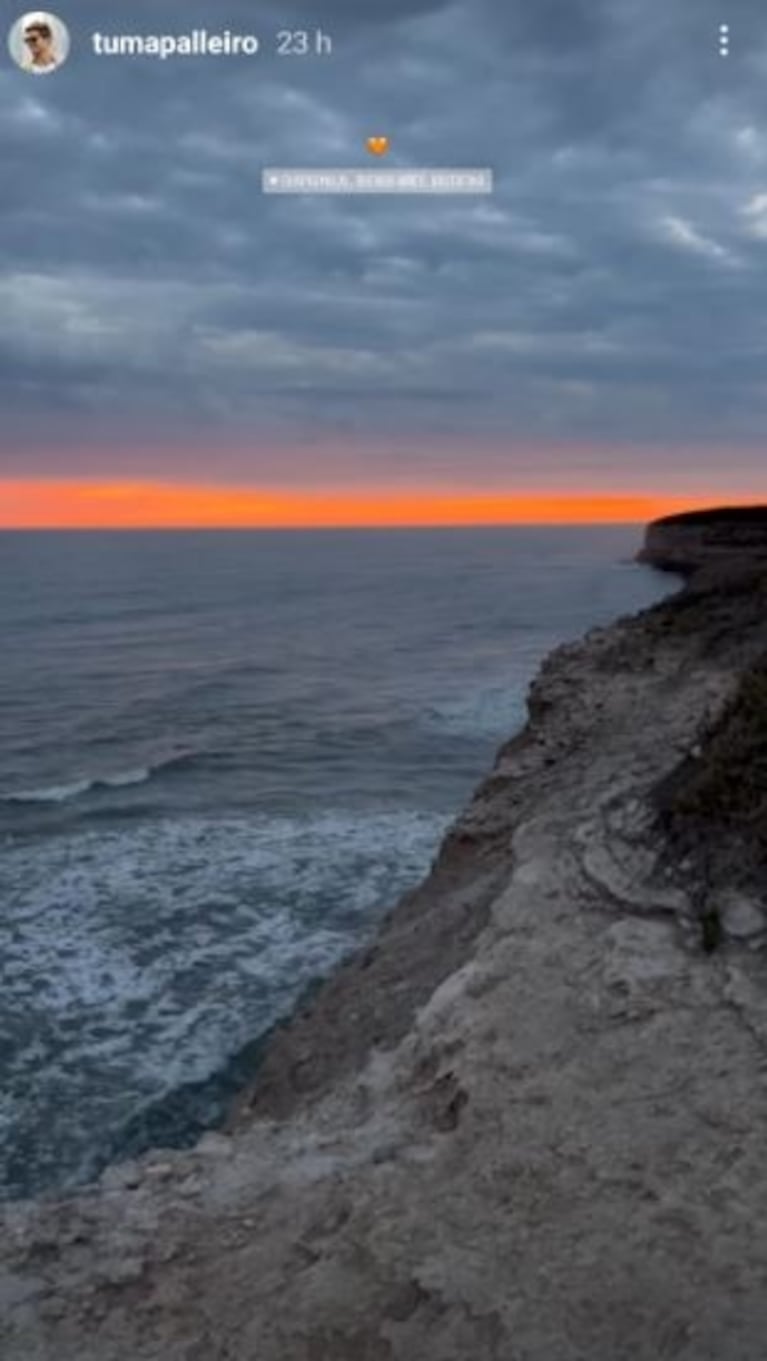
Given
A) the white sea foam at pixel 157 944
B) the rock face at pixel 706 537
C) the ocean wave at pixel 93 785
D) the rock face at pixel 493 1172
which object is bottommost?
the white sea foam at pixel 157 944

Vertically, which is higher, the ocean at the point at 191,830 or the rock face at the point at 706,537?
the rock face at the point at 706,537

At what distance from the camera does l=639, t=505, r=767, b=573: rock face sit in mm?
80637

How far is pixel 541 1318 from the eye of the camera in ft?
19.0

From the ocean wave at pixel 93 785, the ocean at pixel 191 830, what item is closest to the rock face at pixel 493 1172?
the ocean at pixel 191 830

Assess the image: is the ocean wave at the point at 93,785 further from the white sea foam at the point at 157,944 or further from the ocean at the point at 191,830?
the white sea foam at the point at 157,944

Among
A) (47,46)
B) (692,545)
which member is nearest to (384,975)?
(47,46)

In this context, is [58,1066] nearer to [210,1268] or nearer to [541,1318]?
[210,1268]

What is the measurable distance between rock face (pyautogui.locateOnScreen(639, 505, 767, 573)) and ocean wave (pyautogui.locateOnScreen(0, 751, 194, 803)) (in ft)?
146

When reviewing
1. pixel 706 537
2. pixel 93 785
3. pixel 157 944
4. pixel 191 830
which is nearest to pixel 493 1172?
pixel 157 944

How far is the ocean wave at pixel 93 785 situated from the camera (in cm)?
2719

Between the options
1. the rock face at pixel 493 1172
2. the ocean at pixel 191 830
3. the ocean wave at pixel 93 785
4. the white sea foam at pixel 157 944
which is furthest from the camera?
the ocean wave at pixel 93 785

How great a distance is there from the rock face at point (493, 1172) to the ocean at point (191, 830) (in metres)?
3.18

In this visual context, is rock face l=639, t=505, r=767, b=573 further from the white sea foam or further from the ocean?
the white sea foam

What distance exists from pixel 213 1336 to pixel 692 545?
96.1m
